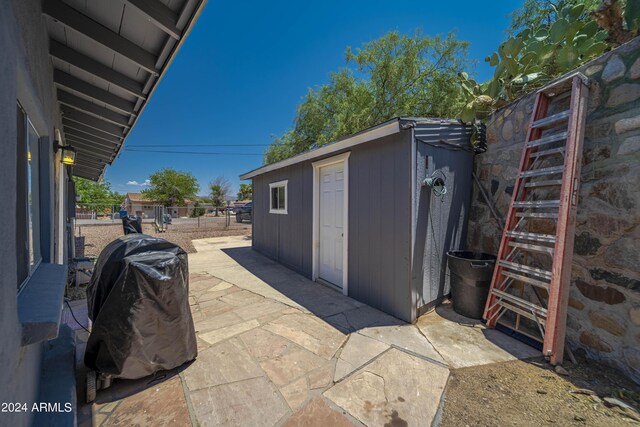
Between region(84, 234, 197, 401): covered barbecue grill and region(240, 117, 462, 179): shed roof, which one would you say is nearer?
region(84, 234, 197, 401): covered barbecue grill

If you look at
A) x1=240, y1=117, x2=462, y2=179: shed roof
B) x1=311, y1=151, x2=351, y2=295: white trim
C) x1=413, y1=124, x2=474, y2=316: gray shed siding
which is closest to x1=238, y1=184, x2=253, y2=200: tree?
x1=311, y1=151, x2=351, y2=295: white trim

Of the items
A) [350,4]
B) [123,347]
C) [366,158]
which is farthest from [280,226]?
[350,4]

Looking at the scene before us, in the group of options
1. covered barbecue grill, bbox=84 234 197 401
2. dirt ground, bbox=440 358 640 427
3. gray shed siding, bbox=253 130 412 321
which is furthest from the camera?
gray shed siding, bbox=253 130 412 321

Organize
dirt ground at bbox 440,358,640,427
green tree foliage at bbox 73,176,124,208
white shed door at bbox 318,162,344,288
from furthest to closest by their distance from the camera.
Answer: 1. green tree foliage at bbox 73,176,124,208
2. white shed door at bbox 318,162,344,288
3. dirt ground at bbox 440,358,640,427

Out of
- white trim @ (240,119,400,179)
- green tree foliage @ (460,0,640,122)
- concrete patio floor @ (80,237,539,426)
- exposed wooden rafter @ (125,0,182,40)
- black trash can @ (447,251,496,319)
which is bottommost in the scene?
concrete patio floor @ (80,237,539,426)

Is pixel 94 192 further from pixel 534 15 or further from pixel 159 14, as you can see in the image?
pixel 534 15

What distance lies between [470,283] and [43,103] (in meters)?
4.59

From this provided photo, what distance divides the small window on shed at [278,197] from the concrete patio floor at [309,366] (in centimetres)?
275

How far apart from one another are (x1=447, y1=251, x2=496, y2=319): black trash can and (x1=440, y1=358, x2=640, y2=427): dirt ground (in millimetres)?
834

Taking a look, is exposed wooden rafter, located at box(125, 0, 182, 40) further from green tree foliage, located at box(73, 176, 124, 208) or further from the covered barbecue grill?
green tree foliage, located at box(73, 176, 124, 208)

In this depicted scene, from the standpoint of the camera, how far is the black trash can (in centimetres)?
312

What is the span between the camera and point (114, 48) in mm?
2258

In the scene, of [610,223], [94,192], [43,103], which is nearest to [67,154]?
[43,103]

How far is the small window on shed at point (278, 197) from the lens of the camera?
6.19 metres
